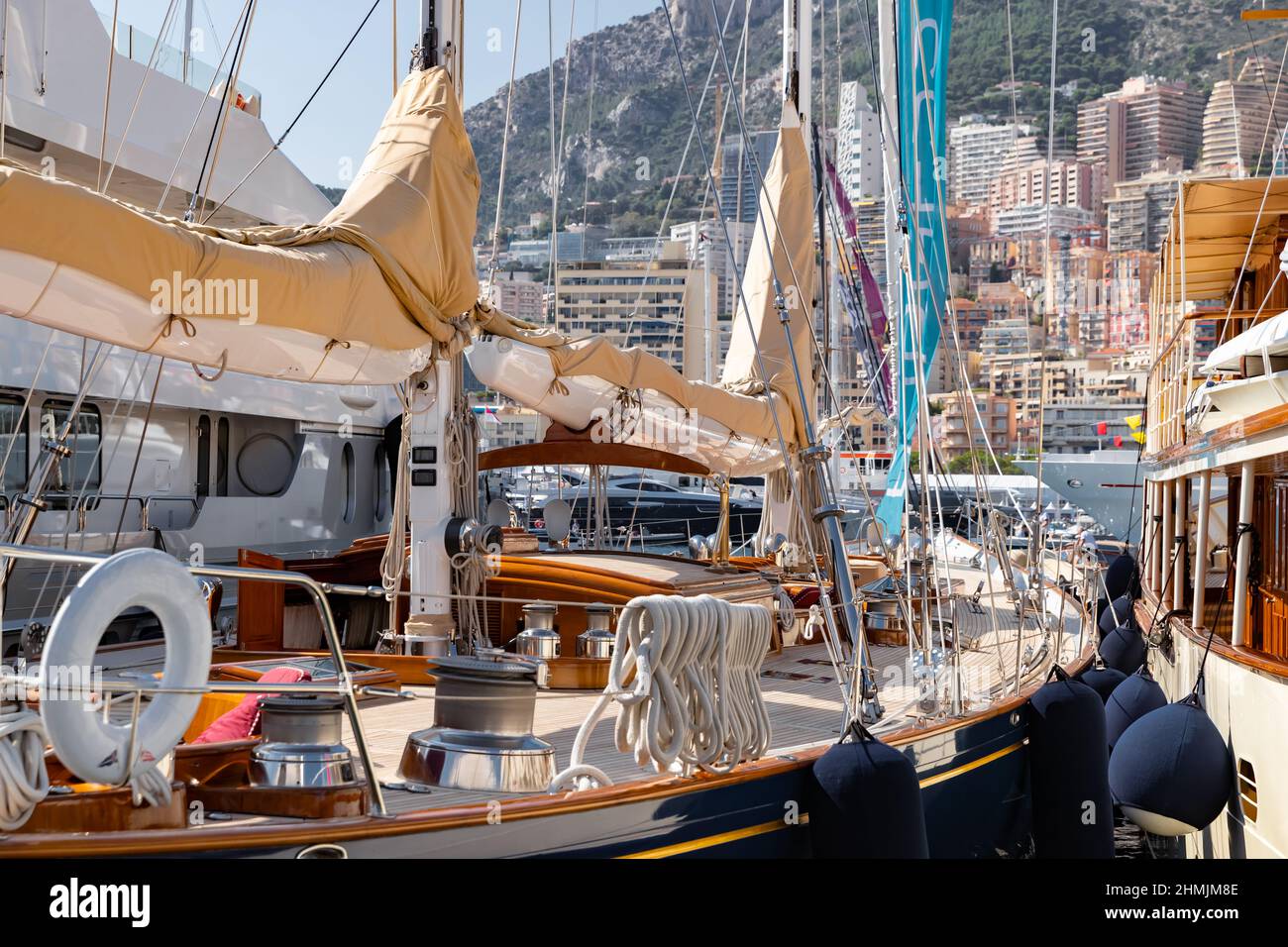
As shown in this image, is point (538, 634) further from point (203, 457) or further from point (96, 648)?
point (203, 457)

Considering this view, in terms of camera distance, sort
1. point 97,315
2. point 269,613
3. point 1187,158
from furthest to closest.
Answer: point 1187,158 → point 269,613 → point 97,315

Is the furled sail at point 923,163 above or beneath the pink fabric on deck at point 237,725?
above

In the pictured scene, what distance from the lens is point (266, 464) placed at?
13383mm

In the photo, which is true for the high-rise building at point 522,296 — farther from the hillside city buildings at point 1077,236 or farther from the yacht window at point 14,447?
the yacht window at point 14,447

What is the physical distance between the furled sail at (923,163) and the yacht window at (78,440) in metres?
6.39

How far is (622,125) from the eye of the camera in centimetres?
7262

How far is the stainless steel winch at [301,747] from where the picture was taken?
370cm

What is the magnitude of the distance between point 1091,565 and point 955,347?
9.56 ft

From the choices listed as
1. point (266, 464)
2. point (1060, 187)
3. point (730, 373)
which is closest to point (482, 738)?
point (730, 373)

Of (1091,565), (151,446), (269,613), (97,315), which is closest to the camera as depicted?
(97,315)

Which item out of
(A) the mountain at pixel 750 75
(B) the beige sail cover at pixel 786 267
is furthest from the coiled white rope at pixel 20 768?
(A) the mountain at pixel 750 75

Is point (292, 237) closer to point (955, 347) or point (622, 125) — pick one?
point (955, 347)
